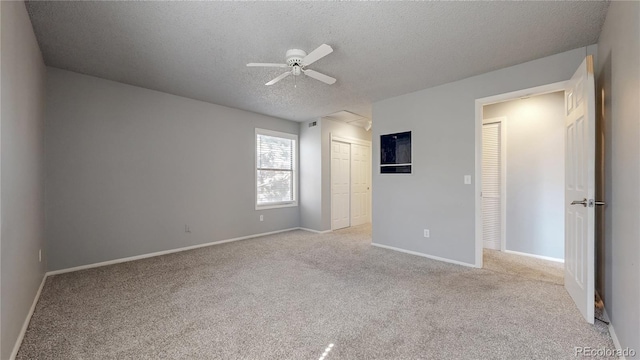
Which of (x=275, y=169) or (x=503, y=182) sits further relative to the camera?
(x=275, y=169)

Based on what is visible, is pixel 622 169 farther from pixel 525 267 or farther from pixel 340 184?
pixel 340 184

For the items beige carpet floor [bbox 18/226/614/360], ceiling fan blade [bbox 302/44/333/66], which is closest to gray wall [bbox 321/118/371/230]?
beige carpet floor [bbox 18/226/614/360]

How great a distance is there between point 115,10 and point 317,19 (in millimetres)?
1624

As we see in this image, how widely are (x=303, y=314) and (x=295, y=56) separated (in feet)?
8.09

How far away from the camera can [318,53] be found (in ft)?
7.77

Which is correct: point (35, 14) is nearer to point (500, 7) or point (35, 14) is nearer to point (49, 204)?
point (49, 204)

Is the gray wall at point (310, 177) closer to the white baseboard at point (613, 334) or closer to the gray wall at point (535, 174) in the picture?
the gray wall at point (535, 174)

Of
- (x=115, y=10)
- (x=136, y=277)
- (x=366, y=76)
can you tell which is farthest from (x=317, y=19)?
(x=136, y=277)

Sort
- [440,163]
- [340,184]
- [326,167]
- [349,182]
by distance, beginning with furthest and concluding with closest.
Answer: [349,182] → [340,184] → [326,167] → [440,163]

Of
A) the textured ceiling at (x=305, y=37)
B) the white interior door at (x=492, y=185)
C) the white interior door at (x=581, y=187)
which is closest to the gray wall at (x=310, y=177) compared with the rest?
the textured ceiling at (x=305, y=37)

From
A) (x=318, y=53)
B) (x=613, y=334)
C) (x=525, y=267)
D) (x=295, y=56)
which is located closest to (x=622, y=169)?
(x=613, y=334)

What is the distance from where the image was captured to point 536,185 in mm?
3775

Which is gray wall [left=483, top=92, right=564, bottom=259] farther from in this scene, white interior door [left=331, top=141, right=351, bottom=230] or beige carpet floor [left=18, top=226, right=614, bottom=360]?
white interior door [left=331, top=141, right=351, bottom=230]

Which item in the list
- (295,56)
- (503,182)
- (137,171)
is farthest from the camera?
(503,182)
